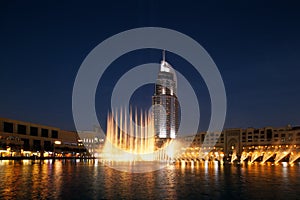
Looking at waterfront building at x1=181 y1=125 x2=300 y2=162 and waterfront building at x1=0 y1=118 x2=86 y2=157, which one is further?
waterfront building at x1=181 y1=125 x2=300 y2=162

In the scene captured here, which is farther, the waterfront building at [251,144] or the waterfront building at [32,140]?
the waterfront building at [251,144]

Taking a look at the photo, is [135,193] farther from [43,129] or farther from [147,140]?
[43,129]

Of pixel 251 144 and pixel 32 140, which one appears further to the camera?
pixel 251 144

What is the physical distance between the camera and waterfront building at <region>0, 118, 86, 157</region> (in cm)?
11384

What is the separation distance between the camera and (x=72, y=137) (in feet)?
566

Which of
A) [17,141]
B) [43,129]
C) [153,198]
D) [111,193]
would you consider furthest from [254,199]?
[43,129]

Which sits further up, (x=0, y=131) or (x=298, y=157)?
(x=0, y=131)

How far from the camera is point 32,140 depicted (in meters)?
131

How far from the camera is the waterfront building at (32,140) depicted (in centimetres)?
11384

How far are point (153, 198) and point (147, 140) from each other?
98752 mm

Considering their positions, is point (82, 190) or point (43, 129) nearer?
point (82, 190)

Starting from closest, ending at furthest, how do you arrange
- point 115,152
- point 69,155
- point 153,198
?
point 153,198 → point 115,152 → point 69,155

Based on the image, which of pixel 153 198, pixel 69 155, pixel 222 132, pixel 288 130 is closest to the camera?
pixel 153 198

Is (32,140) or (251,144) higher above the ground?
(32,140)
